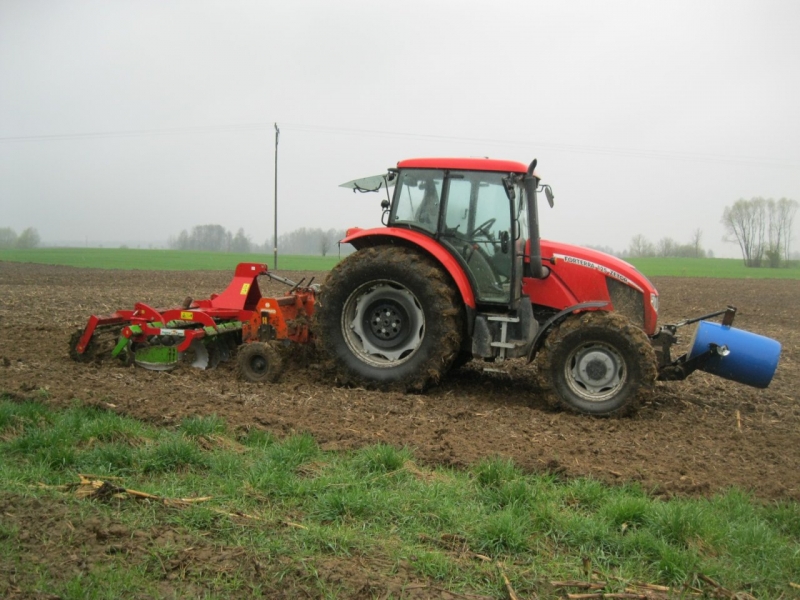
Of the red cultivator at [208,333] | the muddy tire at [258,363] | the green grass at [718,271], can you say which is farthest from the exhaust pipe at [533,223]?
the green grass at [718,271]

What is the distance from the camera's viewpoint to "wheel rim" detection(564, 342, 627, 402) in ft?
21.4

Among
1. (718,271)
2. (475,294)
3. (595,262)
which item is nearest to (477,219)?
(475,294)

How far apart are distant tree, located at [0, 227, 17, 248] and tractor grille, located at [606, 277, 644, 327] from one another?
81721 millimetres

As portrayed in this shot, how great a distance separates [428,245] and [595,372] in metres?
A: 1.99

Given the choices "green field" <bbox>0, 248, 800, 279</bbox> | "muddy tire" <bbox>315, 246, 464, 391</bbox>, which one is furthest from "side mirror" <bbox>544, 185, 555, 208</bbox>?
"green field" <bbox>0, 248, 800, 279</bbox>

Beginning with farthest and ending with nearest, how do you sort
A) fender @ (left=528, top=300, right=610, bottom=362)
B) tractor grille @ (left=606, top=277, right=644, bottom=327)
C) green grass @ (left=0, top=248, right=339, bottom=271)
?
green grass @ (left=0, top=248, right=339, bottom=271) < tractor grille @ (left=606, top=277, right=644, bottom=327) < fender @ (left=528, top=300, right=610, bottom=362)

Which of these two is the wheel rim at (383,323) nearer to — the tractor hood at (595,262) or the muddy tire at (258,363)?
the muddy tire at (258,363)

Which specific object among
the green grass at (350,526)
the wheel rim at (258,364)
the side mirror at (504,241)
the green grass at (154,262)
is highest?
the side mirror at (504,241)

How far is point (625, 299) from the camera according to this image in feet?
23.0

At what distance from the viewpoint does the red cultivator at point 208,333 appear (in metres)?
7.50

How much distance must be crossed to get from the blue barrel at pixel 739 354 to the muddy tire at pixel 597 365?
0.76 m

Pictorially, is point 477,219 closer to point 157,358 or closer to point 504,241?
point 504,241

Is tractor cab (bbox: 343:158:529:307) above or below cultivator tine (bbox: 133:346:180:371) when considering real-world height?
above

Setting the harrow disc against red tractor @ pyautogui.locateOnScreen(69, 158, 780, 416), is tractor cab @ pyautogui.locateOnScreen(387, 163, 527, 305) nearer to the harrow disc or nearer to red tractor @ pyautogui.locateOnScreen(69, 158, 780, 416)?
red tractor @ pyautogui.locateOnScreen(69, 158, 780, 416)
